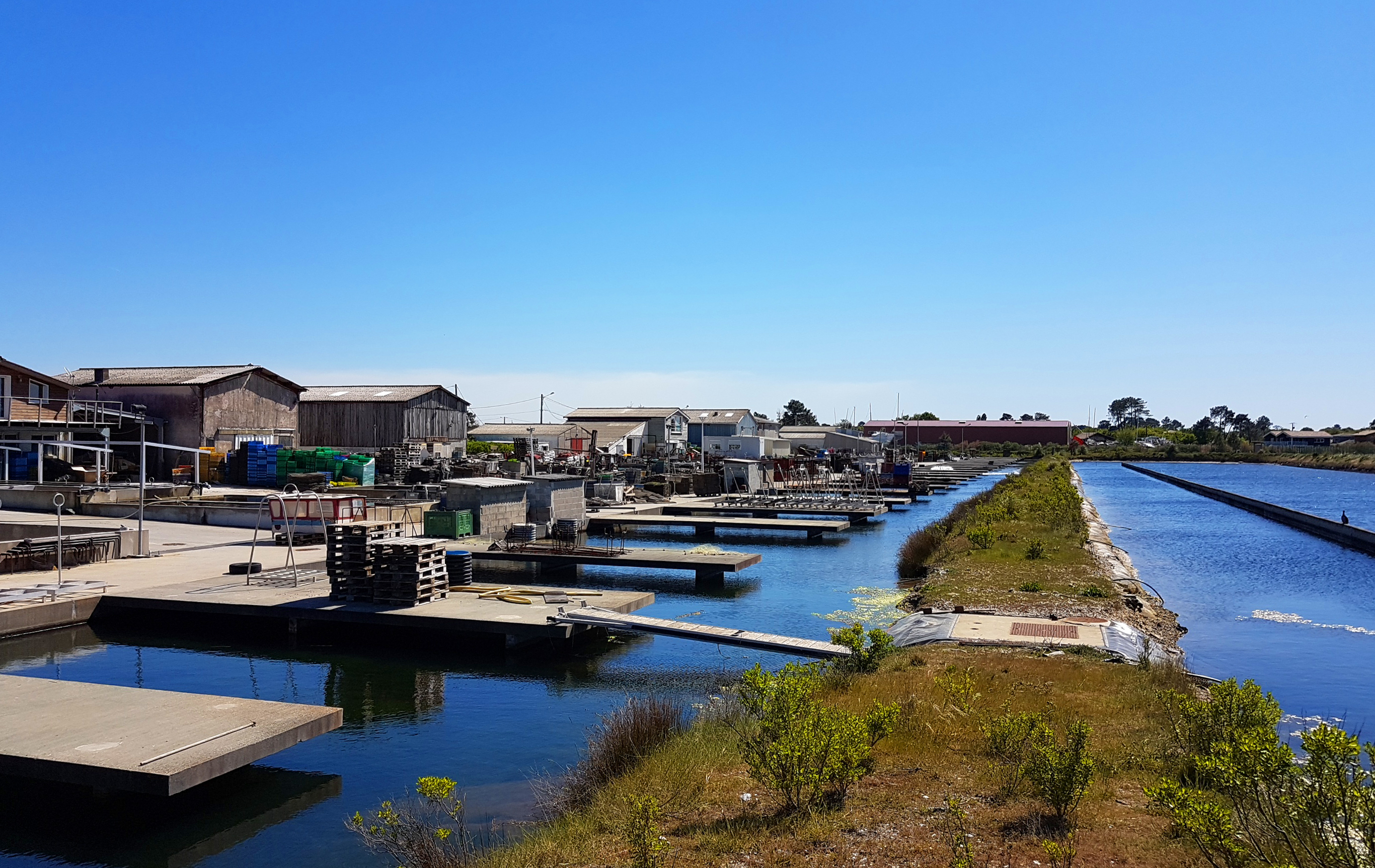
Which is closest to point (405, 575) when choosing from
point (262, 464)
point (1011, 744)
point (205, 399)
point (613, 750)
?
point (613, 750)

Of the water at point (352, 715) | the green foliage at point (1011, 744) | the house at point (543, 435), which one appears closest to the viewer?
the green foliage at point (1011, 744)

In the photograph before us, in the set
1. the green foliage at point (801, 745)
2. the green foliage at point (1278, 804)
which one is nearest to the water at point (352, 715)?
the green foliage at point (801, 745)

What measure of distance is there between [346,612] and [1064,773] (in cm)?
Result: 1558

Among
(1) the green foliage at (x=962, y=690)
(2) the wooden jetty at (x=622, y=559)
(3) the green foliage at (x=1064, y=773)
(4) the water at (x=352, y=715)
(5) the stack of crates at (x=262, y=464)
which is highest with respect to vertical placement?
(5) the stack of crates at (x=262, y=464)

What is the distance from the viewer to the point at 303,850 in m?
10.3

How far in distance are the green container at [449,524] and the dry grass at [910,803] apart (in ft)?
64.1

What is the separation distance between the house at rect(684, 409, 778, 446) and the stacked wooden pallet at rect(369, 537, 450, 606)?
7366cm

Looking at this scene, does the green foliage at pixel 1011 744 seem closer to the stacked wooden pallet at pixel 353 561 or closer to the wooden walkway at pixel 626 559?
the stacked wooden pallet at pixel 353 561

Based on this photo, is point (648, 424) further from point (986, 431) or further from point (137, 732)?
point (986, 431)

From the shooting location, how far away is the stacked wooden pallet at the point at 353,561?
20.1 metres

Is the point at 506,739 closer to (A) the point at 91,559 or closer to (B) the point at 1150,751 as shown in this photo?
(B) the point at 1150,751

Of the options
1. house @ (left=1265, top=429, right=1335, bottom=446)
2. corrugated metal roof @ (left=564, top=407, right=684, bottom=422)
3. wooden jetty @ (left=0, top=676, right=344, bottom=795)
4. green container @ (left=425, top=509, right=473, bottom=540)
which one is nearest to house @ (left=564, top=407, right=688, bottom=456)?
corrugated metal roof @ (left=564, top=407, right=684, bottom=422)

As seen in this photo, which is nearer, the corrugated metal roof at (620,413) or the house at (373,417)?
the house at (373,417)

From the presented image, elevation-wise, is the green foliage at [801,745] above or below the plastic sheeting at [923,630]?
above
